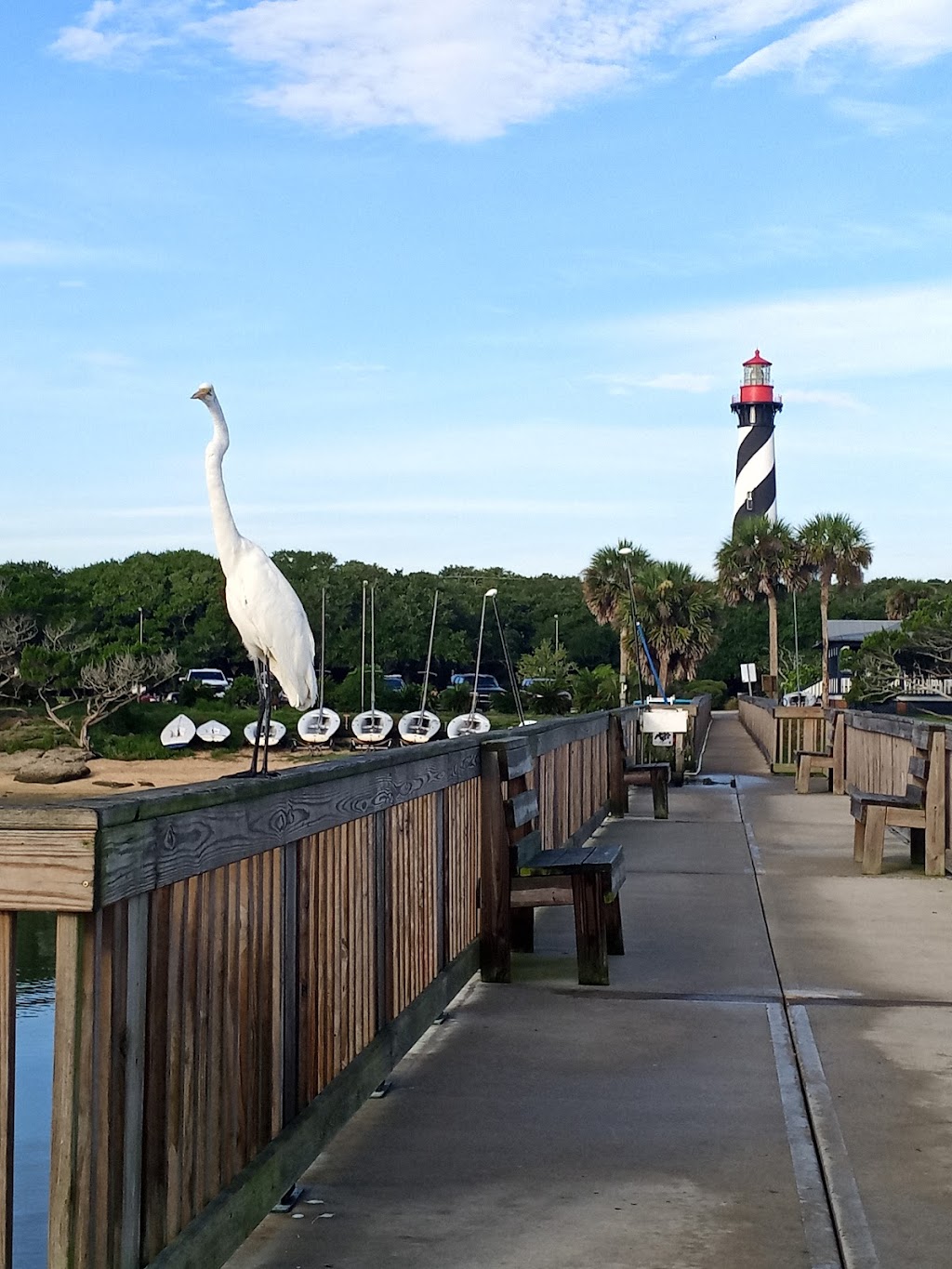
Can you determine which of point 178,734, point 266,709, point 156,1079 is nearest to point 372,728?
point 178,734

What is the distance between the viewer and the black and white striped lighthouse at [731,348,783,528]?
3477 inches

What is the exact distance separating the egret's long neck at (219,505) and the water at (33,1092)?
218 centimetres

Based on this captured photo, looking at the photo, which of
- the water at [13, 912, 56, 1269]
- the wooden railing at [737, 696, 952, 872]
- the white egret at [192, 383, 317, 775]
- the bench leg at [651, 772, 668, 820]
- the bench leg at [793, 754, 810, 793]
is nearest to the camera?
the water at [13, 912, 56, 1269]

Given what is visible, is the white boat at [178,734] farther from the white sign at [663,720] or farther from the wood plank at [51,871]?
the wood plank at [51,871]

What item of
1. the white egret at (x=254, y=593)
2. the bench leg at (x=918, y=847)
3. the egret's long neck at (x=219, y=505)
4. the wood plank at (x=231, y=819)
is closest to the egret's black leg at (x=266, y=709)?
the white egret at (x=254, y=593)

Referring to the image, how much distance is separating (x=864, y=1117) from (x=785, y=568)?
6090 cm

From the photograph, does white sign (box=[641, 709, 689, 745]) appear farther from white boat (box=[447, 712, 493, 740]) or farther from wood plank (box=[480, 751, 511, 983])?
white boat (box=[447, 712, 493, 740])

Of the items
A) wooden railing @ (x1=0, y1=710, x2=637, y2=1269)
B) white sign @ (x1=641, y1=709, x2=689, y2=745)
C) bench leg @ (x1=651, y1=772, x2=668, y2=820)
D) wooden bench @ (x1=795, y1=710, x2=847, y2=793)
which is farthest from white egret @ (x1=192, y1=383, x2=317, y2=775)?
white sign @ (x1=641, y1=709, x2=689, y2=745)

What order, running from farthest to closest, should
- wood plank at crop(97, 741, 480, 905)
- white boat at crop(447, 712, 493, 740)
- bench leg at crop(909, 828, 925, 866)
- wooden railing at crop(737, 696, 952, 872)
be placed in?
white boat at crop(447, 712, 493, 740), bench leg at crop(909, 828, 925, 866), wooden railing at crop(737, 696, 952, 872), wood plank at crop(97, 741, 480, 905)

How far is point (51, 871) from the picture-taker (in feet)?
9.38

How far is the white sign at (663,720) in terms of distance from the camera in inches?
807

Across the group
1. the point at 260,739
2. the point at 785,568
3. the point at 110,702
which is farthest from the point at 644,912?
the point at 785,568

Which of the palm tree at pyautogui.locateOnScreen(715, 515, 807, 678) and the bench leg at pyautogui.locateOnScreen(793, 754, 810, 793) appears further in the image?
the palm tree at pyautogui.locateOnScreen(715, 515, 807, 678)

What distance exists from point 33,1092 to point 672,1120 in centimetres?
378
